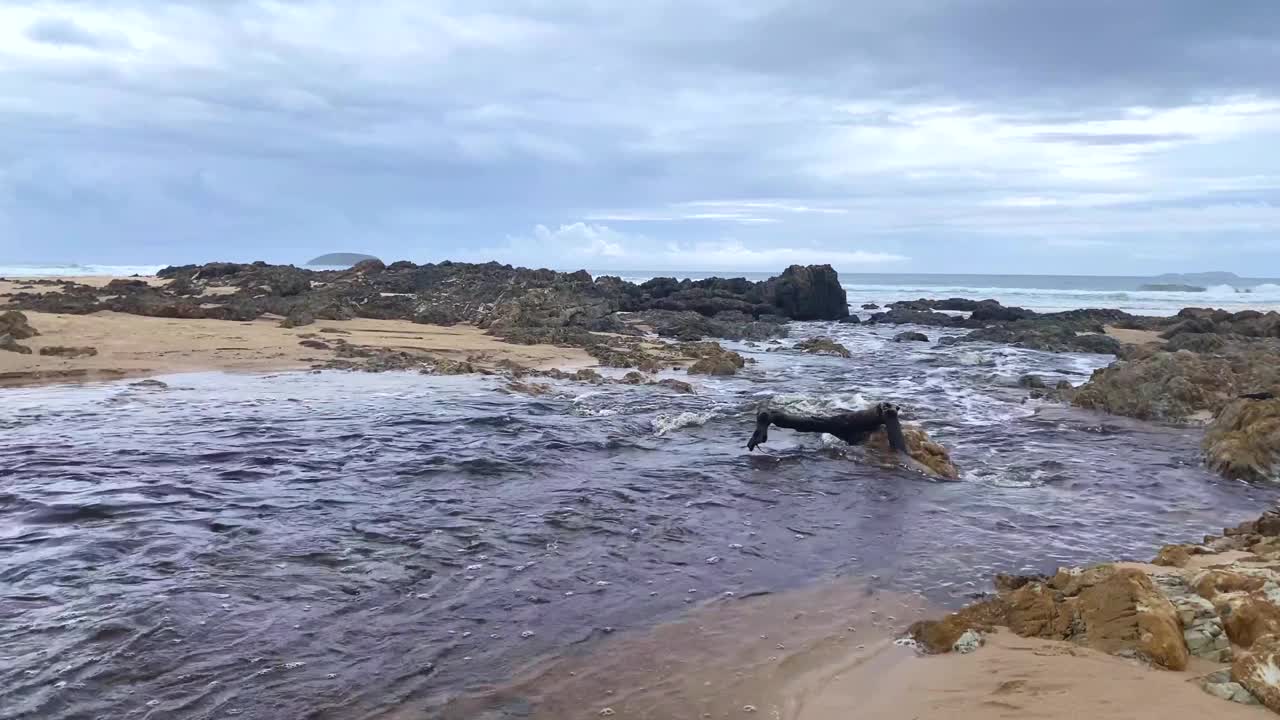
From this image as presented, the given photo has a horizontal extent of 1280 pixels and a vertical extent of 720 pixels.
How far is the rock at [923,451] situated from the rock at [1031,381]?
788 cm

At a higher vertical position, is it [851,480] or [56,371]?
[56,371]

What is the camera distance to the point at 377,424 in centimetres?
1070

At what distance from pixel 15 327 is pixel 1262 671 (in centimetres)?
1800

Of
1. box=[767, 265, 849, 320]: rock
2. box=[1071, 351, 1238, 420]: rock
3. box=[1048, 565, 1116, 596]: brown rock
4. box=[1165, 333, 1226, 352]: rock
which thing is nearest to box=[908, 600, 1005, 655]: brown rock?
box=[1048, 565, 1116, 596]: brown rock

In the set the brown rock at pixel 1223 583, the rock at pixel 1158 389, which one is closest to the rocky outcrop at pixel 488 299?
the rock at pixel 1158 389

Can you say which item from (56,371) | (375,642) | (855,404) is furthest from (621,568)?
(56,371)

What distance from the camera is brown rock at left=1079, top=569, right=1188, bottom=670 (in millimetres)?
3955

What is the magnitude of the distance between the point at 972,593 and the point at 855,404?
15.6 feet

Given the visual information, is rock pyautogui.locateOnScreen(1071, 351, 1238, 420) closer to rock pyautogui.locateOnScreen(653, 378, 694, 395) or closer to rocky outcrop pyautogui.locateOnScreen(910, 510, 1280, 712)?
rock pyautogui.locateOnScreen(653, 378, 694, 395)

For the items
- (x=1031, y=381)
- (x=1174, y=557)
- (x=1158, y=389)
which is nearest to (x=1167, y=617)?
(x=1174, y=557)

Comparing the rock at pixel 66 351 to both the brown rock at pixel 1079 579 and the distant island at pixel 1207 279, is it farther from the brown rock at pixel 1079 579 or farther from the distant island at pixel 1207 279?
the distant island at pixel 1207 279

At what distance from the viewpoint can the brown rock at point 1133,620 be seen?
396 centimetres

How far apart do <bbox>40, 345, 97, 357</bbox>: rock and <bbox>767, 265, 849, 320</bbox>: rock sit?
27.3 meters

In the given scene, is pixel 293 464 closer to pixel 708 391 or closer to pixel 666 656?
pixel 666 656
